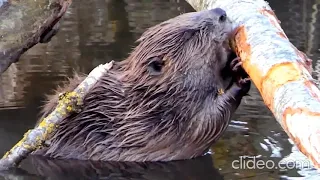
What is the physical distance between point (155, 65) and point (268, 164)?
0.79 metres

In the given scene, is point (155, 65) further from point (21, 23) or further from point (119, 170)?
point (21, 23)

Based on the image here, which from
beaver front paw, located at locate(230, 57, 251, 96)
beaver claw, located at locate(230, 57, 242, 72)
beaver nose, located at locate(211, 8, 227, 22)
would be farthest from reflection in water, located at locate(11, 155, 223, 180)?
beaver nose, located at locate(211, 8, 227, 22)

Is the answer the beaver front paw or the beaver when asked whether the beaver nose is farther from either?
the beaver front paw

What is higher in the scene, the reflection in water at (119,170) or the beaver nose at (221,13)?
the beaver nose at (221,13)

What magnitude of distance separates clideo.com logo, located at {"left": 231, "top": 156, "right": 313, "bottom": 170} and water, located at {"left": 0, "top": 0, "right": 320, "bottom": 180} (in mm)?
24

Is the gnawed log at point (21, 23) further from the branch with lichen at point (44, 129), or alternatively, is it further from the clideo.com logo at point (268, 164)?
the clideo.com logo at point (268, 164)

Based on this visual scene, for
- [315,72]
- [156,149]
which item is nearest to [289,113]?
[156,149]

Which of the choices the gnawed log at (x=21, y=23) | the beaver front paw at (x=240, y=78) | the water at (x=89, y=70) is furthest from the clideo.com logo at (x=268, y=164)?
the gnawed log at (x=21, y=23)

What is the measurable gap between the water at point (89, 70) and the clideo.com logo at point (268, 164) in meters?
0.02

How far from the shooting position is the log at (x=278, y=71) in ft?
6.08

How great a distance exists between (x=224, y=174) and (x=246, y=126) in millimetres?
825

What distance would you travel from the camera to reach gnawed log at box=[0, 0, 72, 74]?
3.40 meters

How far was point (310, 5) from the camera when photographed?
9453mm

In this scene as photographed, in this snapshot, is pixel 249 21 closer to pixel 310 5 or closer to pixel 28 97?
pixel 28 97
